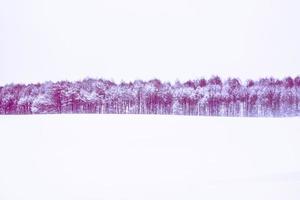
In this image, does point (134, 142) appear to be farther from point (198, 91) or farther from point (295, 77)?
point (295, 77)

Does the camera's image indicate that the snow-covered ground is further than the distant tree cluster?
No

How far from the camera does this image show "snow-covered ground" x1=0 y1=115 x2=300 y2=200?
36.2 ft

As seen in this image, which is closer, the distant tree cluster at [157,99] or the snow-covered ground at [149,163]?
the snow-covered ground at [149,163]

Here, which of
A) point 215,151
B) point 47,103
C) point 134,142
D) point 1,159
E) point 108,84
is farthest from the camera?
point 108,84

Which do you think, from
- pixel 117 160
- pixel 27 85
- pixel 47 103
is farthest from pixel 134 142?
pixel 27 85

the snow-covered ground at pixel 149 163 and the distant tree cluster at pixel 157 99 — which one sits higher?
the distant tree cluster at pixel 157 99

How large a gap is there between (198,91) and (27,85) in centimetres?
3928

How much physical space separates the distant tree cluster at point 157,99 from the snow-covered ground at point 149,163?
41178 millimetres

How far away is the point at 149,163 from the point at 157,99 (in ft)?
174

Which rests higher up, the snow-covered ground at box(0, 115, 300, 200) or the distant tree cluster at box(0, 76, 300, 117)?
the distant tree cluster at box(0, 76, 300, 117)

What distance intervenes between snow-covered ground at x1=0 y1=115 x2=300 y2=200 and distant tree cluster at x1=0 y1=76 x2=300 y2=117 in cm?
4118

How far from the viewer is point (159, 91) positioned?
68938 millimetres

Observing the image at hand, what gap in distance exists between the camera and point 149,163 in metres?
14.8

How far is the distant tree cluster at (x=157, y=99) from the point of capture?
62.7 m
